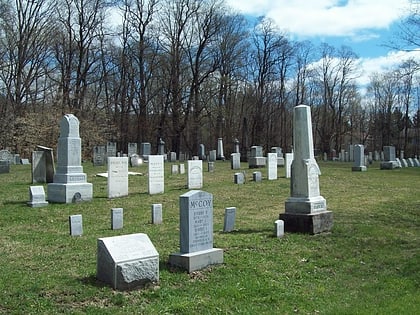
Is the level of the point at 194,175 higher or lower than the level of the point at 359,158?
lower

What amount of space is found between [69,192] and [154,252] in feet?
28.4

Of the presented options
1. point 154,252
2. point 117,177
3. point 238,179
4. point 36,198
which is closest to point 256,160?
point 238,179

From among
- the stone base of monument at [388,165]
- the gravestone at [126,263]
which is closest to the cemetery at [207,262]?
the gravestone at [126,263]

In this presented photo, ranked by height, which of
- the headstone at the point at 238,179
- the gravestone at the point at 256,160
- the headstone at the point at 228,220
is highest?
A: the gravestone at the point at 256,160

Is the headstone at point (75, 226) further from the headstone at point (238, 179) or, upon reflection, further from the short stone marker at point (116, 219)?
the headstone at point (238, 179)

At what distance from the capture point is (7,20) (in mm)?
40438

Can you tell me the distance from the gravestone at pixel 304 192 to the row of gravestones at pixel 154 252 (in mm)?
3101

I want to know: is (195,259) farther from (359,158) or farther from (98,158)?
(98,158)

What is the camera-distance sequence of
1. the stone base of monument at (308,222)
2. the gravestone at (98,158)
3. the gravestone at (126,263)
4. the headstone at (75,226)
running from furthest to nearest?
the gravestone at (98,158), the stone base of monument at (308,222), the headstone at (75,226), the gravestone at (126,263)

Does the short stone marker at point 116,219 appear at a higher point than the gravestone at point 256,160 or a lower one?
A: lower

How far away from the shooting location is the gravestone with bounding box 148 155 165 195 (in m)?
16.9

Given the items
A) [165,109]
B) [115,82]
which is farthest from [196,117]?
[115,82]

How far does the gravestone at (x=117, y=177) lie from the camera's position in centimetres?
1577

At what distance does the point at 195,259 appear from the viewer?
723 cm
